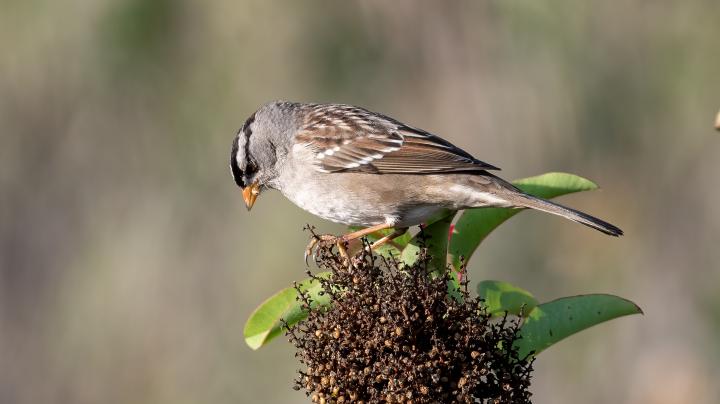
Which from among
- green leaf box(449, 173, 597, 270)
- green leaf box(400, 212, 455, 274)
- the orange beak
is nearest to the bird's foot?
green leaf box(400, 212, 455, 274)

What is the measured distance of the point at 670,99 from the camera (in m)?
12.2

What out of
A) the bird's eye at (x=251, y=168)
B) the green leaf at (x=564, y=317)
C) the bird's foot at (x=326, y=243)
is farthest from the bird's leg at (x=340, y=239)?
the bird's eye at (x=251, y=168)

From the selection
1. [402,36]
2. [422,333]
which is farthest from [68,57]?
[422,333]

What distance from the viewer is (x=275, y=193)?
Answer: 13258 mm

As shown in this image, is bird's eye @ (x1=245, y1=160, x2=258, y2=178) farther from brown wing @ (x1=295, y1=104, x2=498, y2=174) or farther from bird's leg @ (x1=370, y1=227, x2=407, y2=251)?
bird's leg @ (x1=370, y1=227, x2=407, y2=251)

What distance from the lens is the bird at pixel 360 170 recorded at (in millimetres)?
4258

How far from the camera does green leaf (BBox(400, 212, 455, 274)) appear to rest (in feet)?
10.4

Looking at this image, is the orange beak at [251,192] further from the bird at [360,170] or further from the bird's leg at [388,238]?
the bird's leg at [388,238]

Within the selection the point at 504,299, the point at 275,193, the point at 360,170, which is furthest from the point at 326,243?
the point at 275,193

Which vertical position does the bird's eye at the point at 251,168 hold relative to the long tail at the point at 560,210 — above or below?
above

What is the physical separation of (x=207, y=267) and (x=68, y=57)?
11.6ft

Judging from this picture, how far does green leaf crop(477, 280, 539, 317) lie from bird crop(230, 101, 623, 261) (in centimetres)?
69

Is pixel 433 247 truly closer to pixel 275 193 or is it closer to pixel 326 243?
pixel 326 243

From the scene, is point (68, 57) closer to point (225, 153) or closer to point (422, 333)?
point (225, 153)
